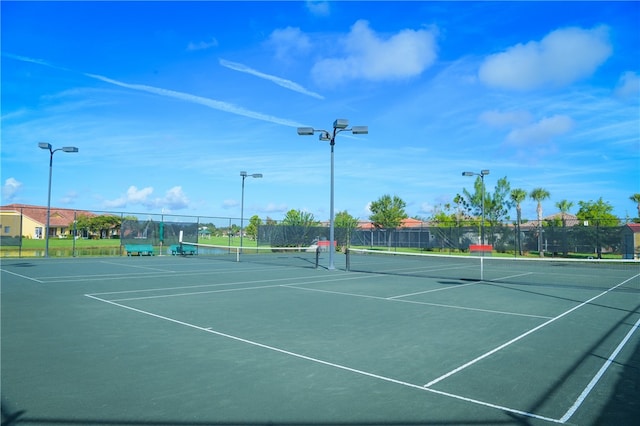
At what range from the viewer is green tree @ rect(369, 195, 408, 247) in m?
61.2

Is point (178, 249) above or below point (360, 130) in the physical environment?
below

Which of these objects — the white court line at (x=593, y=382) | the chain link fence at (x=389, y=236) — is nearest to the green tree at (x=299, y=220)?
the chain link fence at (x=389, y=236)

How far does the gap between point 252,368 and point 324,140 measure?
1566cm

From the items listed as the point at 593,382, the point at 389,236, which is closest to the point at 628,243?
the point at 389,236

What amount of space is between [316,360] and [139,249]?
27958 millimetres

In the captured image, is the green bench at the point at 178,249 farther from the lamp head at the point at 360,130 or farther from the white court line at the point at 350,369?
the white court line at the point at 350,369

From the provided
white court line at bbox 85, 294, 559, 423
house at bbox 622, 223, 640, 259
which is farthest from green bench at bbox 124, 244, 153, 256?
house at bbox 622, 223, 640, 259

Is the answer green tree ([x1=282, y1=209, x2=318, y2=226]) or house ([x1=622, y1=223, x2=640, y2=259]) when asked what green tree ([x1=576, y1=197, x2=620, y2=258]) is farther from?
green tree ([x1=282, y1=209, x2=318, y2=226])

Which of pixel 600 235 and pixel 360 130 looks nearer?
pixel 360 130

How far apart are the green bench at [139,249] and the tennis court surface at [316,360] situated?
19522mm

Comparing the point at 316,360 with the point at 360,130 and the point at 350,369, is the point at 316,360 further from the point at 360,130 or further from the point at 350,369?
the point at 360,130

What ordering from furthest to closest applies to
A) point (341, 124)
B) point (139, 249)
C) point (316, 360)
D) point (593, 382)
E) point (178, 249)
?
1. point (178, 249)
2. point (139, 249)
3. point (341, 124)
4. point (316, 360)
5. point (593, 382)

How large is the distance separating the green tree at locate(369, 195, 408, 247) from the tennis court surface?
1936 inches

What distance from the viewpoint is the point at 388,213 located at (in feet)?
201
